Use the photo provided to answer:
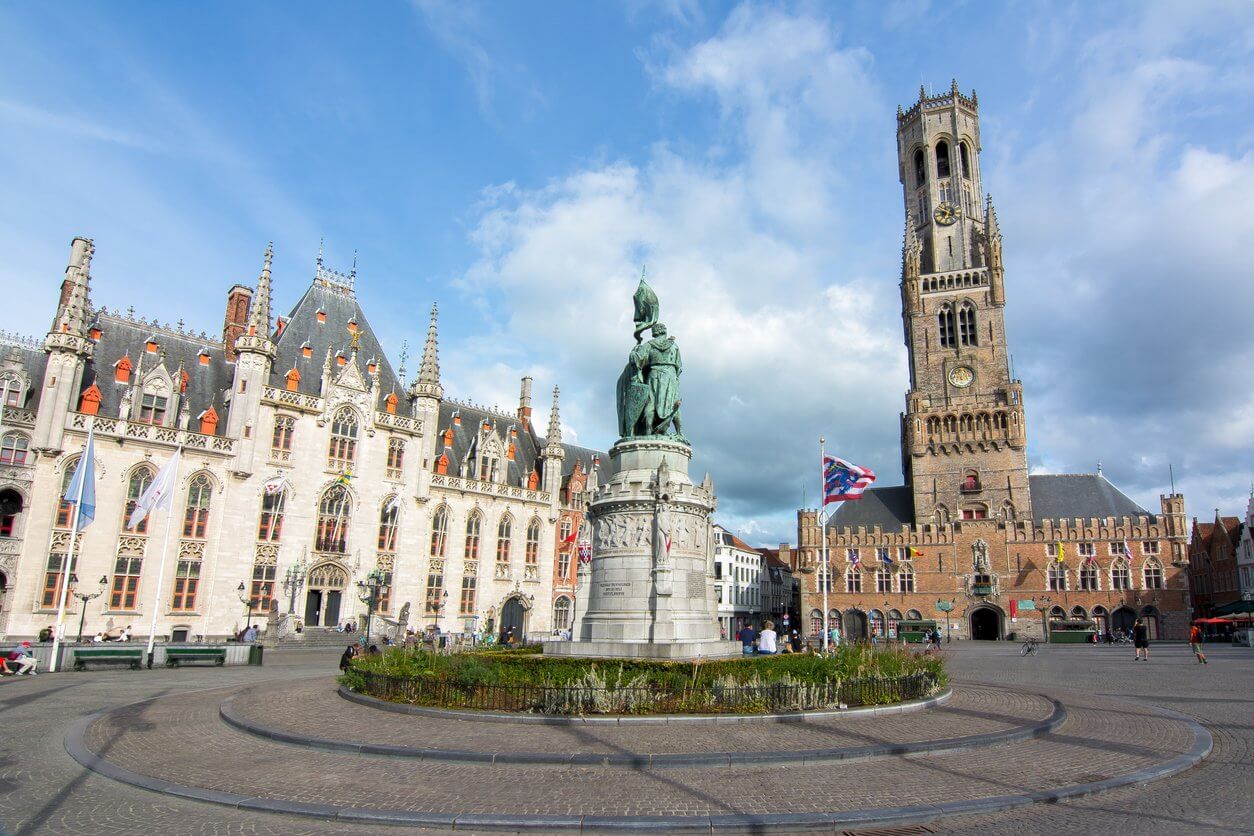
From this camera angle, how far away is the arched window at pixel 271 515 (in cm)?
4062

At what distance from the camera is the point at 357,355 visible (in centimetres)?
4759

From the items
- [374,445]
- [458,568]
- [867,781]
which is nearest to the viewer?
[867,781]

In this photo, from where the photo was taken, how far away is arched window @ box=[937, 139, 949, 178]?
256ft

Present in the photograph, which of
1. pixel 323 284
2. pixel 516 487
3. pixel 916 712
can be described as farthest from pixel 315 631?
pixel 916 712

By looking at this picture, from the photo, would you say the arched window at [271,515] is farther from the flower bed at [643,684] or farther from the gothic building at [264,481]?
the flower bed at [643,684]

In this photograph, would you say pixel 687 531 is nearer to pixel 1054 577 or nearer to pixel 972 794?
pixel 972 794

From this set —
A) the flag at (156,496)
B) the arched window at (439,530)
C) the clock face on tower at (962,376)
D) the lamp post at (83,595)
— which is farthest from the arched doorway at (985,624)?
the lamp post at (83,595)

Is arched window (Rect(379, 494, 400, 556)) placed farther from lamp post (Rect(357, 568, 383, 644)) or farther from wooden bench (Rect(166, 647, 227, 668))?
wooden bench (Rect(166, 647, 227, 668))

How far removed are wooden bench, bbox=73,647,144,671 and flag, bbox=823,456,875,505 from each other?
84.3 ft

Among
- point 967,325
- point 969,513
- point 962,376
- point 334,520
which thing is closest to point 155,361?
point 334,520

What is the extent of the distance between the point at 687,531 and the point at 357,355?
3545cm

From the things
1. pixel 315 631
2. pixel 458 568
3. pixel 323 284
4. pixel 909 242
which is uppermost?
pixel 909 242

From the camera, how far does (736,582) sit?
82625 mm

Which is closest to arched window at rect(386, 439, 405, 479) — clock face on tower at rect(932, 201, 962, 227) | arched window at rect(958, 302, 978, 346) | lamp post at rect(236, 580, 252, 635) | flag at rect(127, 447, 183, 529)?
lamp post at rect(236, 580, 252, 635)
